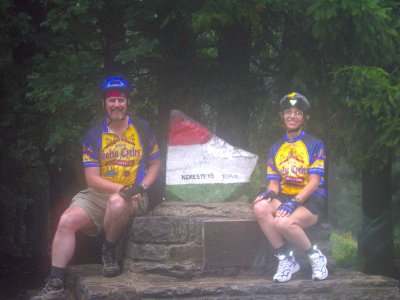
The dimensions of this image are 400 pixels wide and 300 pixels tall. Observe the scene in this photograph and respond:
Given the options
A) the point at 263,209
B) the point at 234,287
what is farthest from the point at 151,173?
the point at 234,287

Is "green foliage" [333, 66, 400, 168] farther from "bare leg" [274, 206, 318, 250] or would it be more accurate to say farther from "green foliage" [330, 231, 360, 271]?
"green foliage" [330, 231, 360, 271]

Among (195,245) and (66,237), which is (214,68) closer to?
(195,245)

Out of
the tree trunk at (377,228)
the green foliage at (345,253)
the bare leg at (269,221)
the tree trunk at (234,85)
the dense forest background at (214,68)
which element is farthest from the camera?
the green foliage at (345,253)

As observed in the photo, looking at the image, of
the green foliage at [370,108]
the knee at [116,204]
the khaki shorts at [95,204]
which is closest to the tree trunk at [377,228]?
the green foliage at [370,108]

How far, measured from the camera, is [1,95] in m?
9.84

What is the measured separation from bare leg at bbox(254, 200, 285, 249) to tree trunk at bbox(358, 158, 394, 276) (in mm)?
5602

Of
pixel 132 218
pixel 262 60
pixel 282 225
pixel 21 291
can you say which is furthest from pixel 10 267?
pixel 282 225

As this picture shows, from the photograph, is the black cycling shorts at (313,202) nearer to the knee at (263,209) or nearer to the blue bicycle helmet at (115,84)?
the knee at (263,209)

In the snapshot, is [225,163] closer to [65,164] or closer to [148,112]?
[148,112]

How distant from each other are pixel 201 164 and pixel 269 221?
0.97 m

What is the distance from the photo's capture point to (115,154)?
6555 millimetres

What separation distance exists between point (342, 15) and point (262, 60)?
249cm

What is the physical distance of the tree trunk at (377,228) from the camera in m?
11.7

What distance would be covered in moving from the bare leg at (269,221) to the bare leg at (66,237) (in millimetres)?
1535
